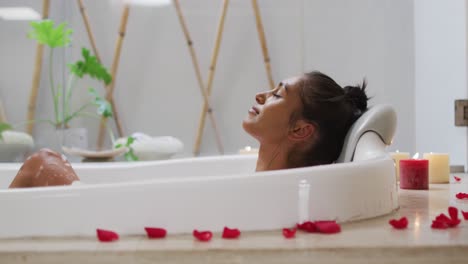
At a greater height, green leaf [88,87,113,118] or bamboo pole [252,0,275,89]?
bamboo pole [252,0,275,89]

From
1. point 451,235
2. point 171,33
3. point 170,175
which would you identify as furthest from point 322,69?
point 451,235

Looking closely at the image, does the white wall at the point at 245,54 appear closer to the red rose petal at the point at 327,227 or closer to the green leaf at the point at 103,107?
the green leaf at the point at 103,107

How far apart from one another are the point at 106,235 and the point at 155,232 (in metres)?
0.09

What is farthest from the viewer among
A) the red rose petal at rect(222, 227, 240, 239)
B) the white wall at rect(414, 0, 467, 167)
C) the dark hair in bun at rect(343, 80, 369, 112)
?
the white wall at rect(414, 0, 467, 167)

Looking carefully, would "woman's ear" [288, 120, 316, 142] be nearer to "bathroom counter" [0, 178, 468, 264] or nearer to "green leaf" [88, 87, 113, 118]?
"bathroom counter" [0, 178, 468, 264]

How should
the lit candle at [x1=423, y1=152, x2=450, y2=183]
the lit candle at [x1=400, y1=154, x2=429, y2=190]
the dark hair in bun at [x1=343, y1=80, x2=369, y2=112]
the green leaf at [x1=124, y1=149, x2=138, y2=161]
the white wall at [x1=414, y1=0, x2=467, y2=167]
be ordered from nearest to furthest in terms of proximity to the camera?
the dark hair in bun at [x1=343, y1=80, x2=369, y2=112] → the lit candle at [x1=400, y1=154, x2=429, y2=190] → the lit candle at [x1=423, y1=152, x2=450, y2=183] → the white wall at [x1=414, y1=0, x2=467, y2=167] → the green leaf at [x1=124, y1=149, x2=138, y2=161]

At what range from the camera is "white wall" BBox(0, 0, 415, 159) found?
12.0 feet

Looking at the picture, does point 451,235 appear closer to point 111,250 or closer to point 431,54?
point 111,250

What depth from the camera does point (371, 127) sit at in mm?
1733

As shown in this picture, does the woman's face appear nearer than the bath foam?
No

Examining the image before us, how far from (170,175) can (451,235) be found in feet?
4.78

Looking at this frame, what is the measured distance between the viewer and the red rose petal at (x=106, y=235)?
119cm

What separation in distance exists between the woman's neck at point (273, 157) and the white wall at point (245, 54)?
5.94 ft

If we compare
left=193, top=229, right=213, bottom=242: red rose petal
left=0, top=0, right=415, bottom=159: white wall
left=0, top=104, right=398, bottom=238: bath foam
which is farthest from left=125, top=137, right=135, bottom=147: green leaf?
left=193, top=229, right=213, bottom=242: red rose petal
